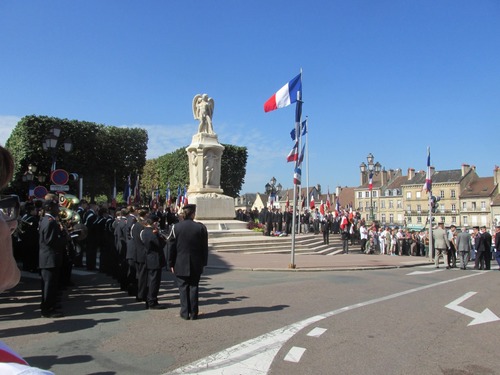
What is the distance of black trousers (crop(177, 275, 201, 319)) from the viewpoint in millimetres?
6980

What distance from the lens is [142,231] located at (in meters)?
8.09

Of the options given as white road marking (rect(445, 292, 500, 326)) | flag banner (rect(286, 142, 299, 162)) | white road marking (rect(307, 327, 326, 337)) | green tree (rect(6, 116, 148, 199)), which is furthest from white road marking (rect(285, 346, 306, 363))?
green tree (rect(6, 116, 148, 199))

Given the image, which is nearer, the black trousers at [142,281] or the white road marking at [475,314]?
the white road marking at [475,314]

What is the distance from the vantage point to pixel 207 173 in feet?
77.3

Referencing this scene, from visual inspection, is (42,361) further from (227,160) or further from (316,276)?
(227,160)

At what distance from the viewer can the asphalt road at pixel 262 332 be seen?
4.84m

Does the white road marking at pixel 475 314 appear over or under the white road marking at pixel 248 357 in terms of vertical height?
under

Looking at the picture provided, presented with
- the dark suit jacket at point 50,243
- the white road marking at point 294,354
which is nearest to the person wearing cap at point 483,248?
the white road marking at point 294,354

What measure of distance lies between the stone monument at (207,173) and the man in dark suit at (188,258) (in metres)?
15.0

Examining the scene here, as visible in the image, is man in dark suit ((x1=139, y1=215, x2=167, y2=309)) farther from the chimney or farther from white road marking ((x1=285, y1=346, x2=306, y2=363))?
the chimney

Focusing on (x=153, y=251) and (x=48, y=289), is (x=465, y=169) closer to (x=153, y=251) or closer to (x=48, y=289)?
(x=153, y=251)

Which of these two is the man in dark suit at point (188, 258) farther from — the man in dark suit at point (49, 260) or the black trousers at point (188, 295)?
the man in dark suit at point (49, 260)

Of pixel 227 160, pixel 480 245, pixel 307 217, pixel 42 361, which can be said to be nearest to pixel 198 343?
pixel 42 361

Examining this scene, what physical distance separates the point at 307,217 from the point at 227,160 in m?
20.7
